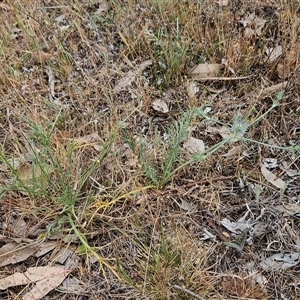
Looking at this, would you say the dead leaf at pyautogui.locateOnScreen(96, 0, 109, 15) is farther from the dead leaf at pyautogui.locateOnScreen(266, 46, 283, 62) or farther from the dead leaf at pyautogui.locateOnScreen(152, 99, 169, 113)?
the dead leaf at pyautogui.locateOnScreen(266, 46, 283, 62)

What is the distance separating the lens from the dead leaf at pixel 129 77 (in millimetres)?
1957

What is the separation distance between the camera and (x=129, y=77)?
1.98 meters

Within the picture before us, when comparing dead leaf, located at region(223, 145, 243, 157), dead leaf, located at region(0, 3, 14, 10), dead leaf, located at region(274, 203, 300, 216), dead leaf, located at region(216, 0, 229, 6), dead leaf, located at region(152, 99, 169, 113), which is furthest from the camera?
dead leaf, located at region(0, 3, 14, 10)

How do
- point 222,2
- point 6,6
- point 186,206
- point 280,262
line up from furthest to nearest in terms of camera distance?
point 6,6 → point 222,2 → point 186,206 → point 280,262

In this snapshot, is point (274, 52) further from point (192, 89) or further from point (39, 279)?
point (39, 279)

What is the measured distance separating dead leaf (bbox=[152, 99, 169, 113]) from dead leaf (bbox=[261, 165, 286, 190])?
0.48 m

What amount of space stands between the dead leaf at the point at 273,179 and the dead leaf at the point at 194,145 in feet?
A: 0.81

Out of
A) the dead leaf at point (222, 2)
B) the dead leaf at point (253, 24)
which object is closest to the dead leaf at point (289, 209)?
the dead leaf at point (253, 24)

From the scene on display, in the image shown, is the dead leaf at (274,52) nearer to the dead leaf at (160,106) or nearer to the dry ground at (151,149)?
the dry ground at (151,149)

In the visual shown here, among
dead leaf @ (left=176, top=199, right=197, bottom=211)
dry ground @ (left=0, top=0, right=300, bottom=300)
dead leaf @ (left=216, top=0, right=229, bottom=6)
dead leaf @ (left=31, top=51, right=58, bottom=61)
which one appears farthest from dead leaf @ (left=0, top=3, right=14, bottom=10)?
dead leaf @ (left=176, top=199, right=197, bottom=211)

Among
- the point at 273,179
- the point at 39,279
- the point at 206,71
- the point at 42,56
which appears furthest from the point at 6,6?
the point at 273,179

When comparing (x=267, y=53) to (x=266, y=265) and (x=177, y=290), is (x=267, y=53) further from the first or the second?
(x=177, y=290)

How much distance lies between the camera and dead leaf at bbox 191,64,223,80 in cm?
195

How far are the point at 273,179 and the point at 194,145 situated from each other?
0.32 meters
